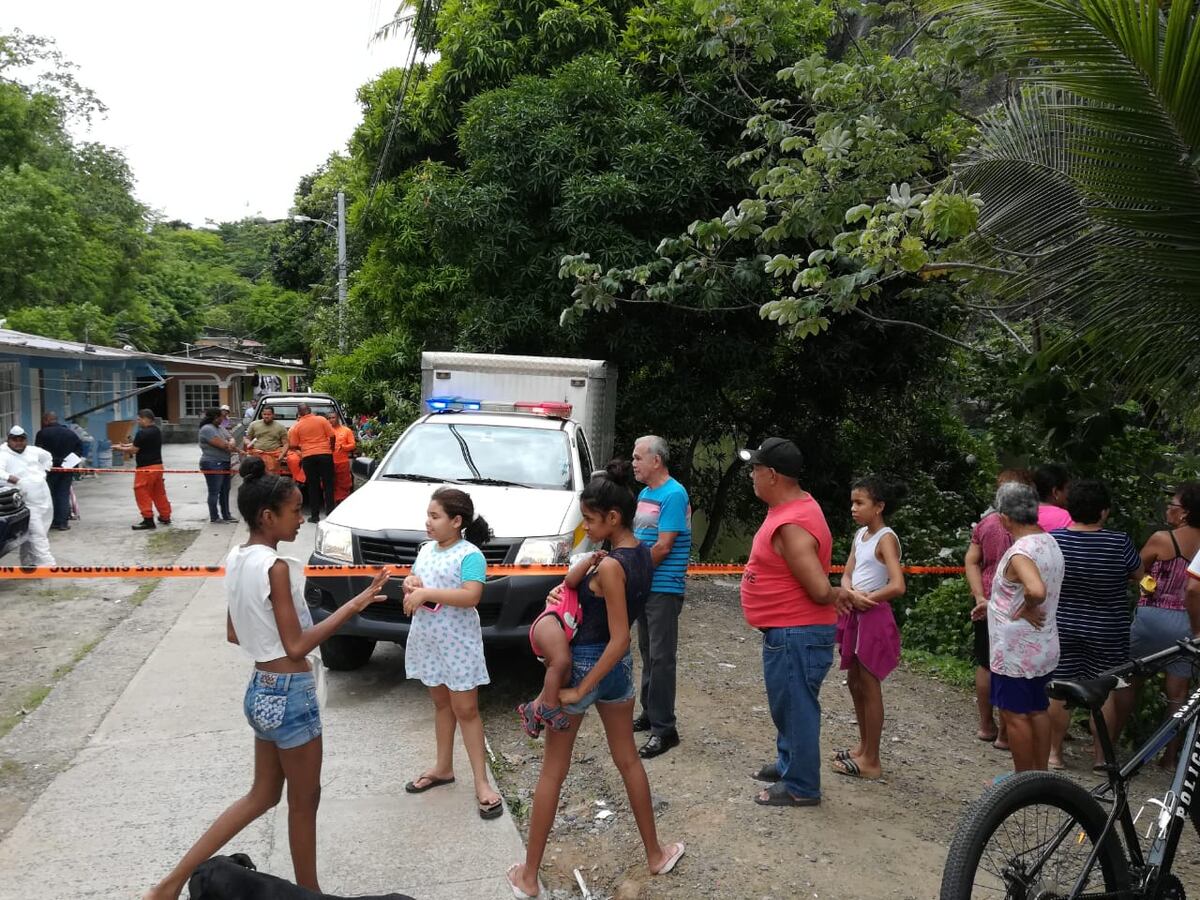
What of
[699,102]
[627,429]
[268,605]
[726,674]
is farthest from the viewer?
[627,429]

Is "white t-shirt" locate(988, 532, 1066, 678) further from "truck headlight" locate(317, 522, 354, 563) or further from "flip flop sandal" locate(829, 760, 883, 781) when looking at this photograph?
"truck headlight" locate(317, 522, 354, 563)

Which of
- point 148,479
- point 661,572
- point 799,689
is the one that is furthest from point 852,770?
point 148,479

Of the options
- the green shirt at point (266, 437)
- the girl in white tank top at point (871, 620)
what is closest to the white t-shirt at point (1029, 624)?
the girl in white tank top at point (871, 620)

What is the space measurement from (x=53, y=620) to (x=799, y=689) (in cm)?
744

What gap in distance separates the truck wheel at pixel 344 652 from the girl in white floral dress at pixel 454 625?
2.40 metres

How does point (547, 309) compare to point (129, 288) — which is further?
point (129, 288)

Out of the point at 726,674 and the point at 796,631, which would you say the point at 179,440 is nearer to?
the point at 726,674

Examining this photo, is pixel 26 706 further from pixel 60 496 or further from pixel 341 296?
pixel 341 296

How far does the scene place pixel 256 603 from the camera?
3.68m

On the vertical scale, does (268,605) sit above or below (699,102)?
below

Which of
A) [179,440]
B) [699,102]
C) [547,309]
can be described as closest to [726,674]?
[547,309]

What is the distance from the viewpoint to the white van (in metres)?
6.61

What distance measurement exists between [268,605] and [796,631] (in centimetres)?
230

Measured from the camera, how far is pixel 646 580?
3.94 meters
